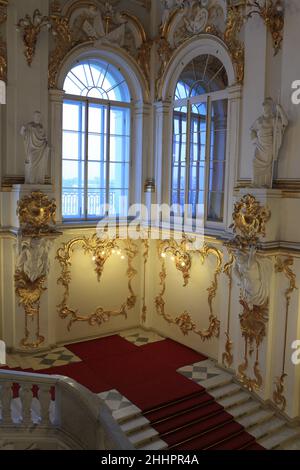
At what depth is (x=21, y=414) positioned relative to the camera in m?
6.00

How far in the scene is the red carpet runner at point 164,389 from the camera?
22.9 feet

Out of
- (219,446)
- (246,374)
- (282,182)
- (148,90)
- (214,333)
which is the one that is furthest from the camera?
(148,90)

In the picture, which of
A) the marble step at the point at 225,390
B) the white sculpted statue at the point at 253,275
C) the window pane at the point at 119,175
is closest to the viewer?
the white sculpted statue at the point at 253,275

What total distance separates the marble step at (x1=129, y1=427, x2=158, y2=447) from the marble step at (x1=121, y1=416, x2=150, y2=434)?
2.7 inches

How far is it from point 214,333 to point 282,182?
126 inches

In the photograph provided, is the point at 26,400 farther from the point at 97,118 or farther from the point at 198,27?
the point at 198,27

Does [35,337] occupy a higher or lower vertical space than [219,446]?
higher

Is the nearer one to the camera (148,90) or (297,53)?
(297,53)

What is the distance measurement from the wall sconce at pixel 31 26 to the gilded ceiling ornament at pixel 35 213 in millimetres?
2617

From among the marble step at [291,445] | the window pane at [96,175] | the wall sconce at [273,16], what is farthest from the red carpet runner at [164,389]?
the wall sconce at [273,16]

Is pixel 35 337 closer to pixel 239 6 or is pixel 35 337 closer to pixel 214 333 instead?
pixel 214 333

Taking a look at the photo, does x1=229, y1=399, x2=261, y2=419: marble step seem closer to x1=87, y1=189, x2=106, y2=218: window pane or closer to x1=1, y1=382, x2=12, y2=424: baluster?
x1=1, y1=382, x2=12, y2=424: baluster

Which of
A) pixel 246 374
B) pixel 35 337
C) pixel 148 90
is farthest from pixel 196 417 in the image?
pixel 148 90

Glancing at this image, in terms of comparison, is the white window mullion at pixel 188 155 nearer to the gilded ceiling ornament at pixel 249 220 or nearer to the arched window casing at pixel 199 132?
the arched window casing at pixel 199 132
